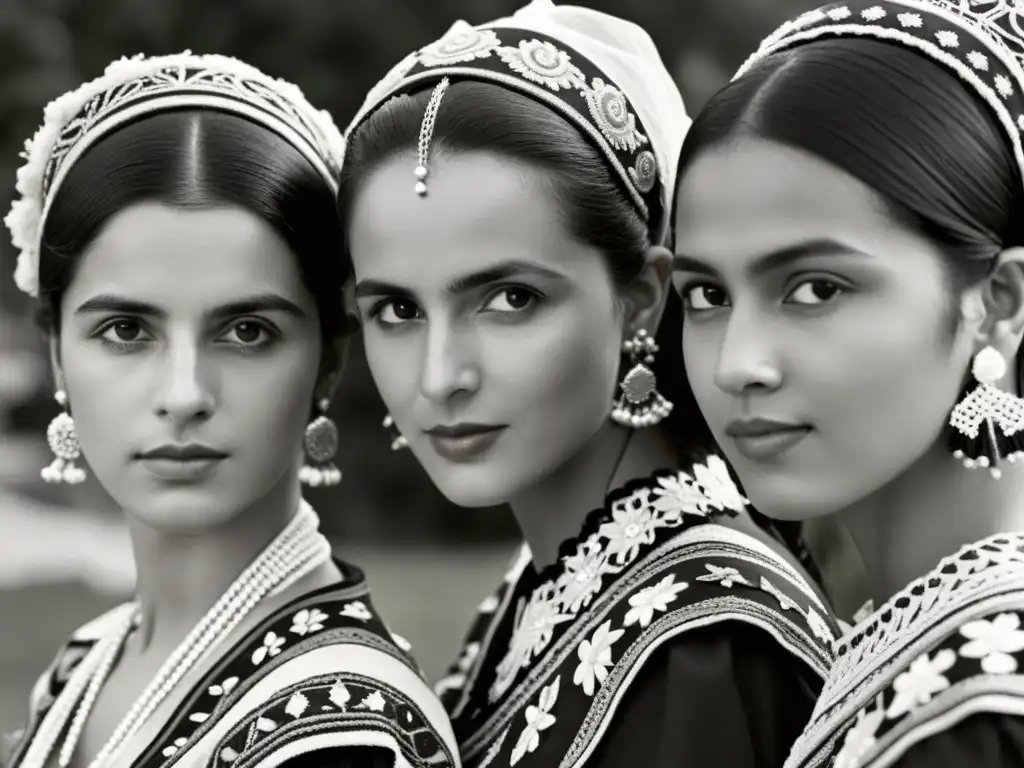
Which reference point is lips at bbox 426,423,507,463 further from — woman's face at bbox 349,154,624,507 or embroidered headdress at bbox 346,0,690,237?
embroidered headdress at bbox 346,0,690,237

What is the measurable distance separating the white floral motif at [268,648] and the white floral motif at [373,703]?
201 mm

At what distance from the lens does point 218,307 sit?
211cm

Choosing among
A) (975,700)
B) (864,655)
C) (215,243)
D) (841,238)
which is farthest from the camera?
(215,243)

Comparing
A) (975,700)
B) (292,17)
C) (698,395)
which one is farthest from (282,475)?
(292,17)

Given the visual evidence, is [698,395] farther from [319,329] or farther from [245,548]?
[245,548]

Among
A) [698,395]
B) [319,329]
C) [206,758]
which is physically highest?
[319,329]

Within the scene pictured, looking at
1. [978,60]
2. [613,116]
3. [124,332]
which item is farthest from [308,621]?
[978,60]

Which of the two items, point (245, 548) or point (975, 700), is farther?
point (245, 548)

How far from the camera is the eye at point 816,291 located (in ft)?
4.90

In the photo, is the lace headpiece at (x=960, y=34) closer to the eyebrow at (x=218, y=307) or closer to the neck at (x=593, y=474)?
the neck at (x=593, y=474)

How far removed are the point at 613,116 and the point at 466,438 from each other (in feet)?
1.75

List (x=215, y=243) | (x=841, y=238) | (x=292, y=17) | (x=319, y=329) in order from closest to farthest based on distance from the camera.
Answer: (x=841, y=238), (x=215, y=243), (x=319, y=329), (x=292, y=17)

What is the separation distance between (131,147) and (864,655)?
4.49 feet

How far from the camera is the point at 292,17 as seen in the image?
7.68 meters
